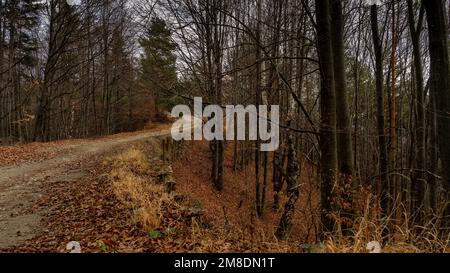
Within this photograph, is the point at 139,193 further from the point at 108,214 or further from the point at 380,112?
the point at 380,112

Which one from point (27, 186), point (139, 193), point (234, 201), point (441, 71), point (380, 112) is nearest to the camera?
point (441, 71)

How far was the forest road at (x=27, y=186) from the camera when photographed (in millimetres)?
5711

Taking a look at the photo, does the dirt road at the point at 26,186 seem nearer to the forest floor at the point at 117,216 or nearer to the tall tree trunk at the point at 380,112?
the forest floor at the point at 117,216

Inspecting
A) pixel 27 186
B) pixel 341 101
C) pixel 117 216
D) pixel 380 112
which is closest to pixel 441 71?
pixel 341 101

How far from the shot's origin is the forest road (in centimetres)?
571

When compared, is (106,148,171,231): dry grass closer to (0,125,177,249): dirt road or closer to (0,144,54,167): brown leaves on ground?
(0,125,177,249): dirt road

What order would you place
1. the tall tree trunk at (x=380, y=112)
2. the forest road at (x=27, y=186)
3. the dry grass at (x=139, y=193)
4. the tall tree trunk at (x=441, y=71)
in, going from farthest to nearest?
the tall tree trunk at (x=380, y=112) → the dry grass at (x=139, y=193) → the forest road at (x=27, y=186) → the tall tree trunk at (x=441, y=71)

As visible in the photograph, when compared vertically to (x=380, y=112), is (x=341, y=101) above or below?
below

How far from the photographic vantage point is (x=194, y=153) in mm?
21109

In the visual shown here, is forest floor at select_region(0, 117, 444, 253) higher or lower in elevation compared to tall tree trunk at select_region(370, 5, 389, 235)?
lower

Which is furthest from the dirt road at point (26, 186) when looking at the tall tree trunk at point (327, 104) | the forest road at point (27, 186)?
the tall tree trunk at point (327, 104)

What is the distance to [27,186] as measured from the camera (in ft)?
28.6

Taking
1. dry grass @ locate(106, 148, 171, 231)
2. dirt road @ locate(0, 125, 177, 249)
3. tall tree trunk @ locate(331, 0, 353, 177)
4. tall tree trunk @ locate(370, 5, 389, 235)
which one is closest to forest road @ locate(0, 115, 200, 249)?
dirt road @ locate(0, 125, 177, 249)

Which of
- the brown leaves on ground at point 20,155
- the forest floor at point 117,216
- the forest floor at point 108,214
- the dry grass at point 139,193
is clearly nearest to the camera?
the forest floor at point 117,216
